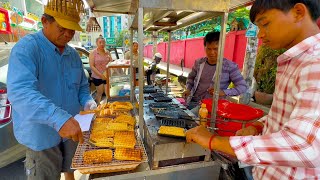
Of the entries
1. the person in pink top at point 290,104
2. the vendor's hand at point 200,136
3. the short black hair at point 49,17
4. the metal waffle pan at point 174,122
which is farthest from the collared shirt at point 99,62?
the person in pink top at point 290,104

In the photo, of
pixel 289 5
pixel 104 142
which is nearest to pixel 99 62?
pixel 104 142

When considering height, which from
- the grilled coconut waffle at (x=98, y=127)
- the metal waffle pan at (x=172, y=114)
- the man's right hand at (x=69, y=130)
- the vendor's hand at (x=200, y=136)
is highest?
the vendor's hand at (x=200, y=136)

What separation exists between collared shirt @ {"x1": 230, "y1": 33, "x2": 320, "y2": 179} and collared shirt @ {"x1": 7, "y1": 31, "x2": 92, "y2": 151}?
115 centimetres

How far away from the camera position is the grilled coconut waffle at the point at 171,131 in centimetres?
140

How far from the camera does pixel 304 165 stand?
70 cm

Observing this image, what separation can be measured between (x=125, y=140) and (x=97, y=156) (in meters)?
0.25

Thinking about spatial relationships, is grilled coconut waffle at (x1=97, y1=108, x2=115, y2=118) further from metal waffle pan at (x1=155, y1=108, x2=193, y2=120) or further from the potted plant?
the potted plant

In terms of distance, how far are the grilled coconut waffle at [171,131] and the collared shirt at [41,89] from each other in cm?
68

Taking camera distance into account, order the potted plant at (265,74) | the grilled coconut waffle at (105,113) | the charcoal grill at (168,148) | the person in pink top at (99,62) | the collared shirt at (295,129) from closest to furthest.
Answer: the collared shirt at (295,129)
the charcoal grill at (168,148)
the grilled coconut waffle at (105,113)
the potted plant at (265,74)
the person in pink top at (99,62)

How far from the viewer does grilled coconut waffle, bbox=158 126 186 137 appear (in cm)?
140

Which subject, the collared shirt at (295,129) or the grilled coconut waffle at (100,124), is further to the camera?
the grilled coconut waffle at (100,124)

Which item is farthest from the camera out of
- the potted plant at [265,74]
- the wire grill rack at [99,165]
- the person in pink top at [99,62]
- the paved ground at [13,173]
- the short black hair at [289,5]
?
the person in pink top at [99,62]

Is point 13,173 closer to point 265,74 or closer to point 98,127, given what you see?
point 98,127

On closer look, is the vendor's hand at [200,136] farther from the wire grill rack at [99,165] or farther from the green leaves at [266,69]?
the green leaves at [266,69]
